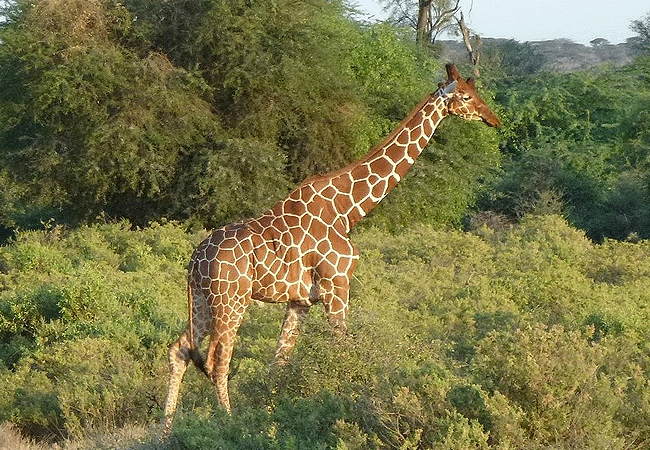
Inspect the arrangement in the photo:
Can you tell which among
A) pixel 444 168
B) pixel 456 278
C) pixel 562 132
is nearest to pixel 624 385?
pixel 456 278

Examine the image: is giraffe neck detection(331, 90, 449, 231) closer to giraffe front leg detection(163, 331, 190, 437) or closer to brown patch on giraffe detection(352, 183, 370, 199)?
brown patch on giraffe detection(352, 183, 370, 199)

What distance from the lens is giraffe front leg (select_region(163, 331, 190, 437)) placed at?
8031 millimetres

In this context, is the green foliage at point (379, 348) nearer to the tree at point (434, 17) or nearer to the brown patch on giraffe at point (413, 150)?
the brown patch on giraffe at point (413, 150)

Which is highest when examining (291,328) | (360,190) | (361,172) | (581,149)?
(361,172)

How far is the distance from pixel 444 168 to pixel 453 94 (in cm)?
1235

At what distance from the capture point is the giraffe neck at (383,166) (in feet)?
29.4

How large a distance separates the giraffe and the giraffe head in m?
0.84

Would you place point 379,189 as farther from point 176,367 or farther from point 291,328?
point 176,367

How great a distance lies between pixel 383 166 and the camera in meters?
9.22

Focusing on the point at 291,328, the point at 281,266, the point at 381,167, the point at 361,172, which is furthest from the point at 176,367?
the point at 381,167

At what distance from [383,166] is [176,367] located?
2338 mm

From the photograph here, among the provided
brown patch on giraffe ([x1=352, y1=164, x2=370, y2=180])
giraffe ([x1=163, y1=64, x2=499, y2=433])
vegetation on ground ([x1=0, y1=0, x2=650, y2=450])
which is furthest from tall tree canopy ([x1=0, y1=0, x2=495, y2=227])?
giraffe ([x1=163, y1=64, x2=499, y2=433])

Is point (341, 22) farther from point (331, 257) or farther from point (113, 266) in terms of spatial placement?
point (331, 257)

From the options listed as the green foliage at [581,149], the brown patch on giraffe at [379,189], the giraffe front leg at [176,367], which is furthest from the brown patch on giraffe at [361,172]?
the green foliage at [581,149]
